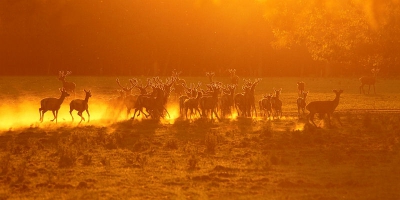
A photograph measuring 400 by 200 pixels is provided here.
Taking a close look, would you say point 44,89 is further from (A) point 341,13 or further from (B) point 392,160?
(B) point 392,160

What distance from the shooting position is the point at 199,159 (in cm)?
1989

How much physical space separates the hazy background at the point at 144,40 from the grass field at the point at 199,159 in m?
47.7

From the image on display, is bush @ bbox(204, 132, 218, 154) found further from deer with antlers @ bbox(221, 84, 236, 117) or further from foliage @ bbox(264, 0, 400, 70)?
foliage @ bbox(264, 0, 400, 70)

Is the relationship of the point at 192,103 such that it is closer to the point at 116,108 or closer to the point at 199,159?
the point at 116,108

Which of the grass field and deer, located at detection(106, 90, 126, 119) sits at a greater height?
deer, located at detection(106, 90, 126, 119)

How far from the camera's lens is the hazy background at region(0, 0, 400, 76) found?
262ft

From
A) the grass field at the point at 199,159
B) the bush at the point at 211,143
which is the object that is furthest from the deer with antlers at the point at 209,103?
the bush at the point at 211,143

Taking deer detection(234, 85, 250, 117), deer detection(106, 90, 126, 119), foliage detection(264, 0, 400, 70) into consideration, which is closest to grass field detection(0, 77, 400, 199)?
deer detection(106, 90, 126, 119)

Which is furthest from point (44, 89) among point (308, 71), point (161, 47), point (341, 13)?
point (308, 71)

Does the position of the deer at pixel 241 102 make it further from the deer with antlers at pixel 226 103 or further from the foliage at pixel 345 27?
the foliage at pixel 345 27

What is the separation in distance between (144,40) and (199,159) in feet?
208

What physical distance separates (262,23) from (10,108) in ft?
169

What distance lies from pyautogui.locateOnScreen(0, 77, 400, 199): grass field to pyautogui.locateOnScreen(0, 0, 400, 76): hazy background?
47749 mm

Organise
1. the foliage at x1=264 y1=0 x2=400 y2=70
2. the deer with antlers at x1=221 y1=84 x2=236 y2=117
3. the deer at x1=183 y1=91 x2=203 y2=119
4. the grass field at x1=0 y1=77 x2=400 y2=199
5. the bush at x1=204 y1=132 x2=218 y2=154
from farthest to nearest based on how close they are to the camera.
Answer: the deer with antlers at x1=221 y1=84 x2=236 y2=117
the deer at x1=183 y1=91 x2=203 y2=119
the foliage at x1=264 y1=0 x2=400 y2=70
the bush at x1=204 y1=132 x2=218 y2=154
the grass field at x1=0 y1=77 x2=400 y2=199
